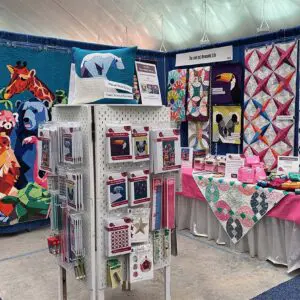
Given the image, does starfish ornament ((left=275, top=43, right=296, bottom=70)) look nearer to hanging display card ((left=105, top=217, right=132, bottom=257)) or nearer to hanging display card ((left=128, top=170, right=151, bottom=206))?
hanging display card ((left=128, top=170, right=151, bottom=206))

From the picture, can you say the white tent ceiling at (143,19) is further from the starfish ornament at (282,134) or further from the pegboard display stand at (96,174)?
the pegboard display stand at (96,174)

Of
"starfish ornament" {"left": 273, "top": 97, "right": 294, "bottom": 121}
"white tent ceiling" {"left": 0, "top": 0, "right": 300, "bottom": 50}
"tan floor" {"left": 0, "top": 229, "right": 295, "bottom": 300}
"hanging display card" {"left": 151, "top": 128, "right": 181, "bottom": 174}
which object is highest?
"white tent ceiling" {"left": 0, "top": 0, "right": 300, "bottom": 50}

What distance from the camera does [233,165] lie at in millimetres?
3621

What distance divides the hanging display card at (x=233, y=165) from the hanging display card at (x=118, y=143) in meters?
1.81

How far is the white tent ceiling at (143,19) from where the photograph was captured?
13.1ft

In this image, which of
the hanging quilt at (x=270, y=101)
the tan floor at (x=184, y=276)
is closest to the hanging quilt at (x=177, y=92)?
the hanging quilt at (x=270, y=101)

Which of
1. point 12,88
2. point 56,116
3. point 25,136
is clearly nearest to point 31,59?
point 12,88

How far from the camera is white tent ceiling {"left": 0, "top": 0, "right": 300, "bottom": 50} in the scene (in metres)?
3.99

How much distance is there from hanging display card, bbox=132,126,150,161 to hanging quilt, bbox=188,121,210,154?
2.33m

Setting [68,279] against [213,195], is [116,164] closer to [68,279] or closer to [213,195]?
[68,279]

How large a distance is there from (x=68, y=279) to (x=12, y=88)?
2.02 m

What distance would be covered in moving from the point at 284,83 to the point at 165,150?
2.03 metres

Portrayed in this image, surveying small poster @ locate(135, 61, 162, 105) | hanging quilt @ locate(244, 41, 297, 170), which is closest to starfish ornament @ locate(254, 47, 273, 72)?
hanging quilt @ locate(244, 41, 297, 170)

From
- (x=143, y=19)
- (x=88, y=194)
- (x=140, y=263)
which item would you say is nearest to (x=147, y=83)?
(x=88, y=194)
